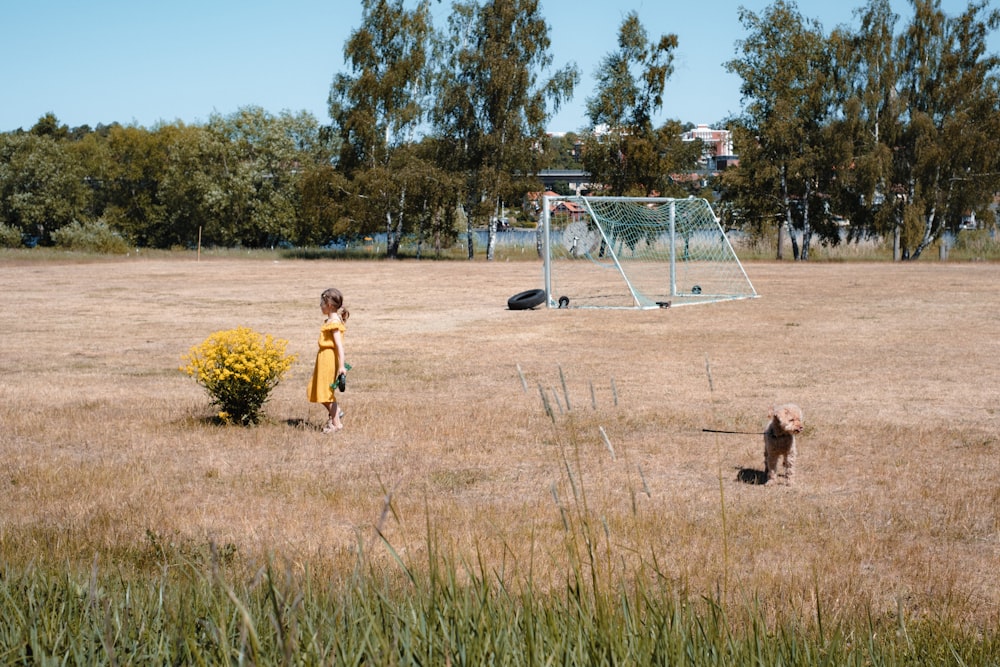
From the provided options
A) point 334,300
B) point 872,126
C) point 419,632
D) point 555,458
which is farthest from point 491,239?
point 419,632

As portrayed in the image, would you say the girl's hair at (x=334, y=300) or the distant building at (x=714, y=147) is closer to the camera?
the girl's hair at (x=334, y=300)

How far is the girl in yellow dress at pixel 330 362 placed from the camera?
8594 mm

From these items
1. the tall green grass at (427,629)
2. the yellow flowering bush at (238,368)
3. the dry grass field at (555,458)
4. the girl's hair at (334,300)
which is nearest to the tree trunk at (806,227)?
the dry grass field at (555,458)

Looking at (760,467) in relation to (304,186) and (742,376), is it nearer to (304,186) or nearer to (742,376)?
(742,376)

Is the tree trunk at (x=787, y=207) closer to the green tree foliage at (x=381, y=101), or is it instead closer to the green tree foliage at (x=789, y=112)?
the green tree foliage at (x=789, y=112)

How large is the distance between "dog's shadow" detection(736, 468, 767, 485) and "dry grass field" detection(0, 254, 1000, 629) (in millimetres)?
45

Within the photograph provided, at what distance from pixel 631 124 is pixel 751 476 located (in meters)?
47.6

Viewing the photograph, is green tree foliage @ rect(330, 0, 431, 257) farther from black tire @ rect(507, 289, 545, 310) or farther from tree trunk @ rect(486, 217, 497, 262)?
black tire @ rect(507, 289, 545, 310)

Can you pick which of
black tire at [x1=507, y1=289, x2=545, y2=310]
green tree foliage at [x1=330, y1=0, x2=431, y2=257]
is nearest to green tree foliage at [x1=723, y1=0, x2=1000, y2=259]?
green tree foliage at [x1=330, y1=0, x2=431, y2=257]

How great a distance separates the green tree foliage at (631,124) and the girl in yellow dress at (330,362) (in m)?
44.2

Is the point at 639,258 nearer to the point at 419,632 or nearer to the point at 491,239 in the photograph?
the point at 491,239

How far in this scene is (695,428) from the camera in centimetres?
891

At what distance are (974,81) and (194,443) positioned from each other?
154ft

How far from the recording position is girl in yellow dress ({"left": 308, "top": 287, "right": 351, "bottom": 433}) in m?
8.59
